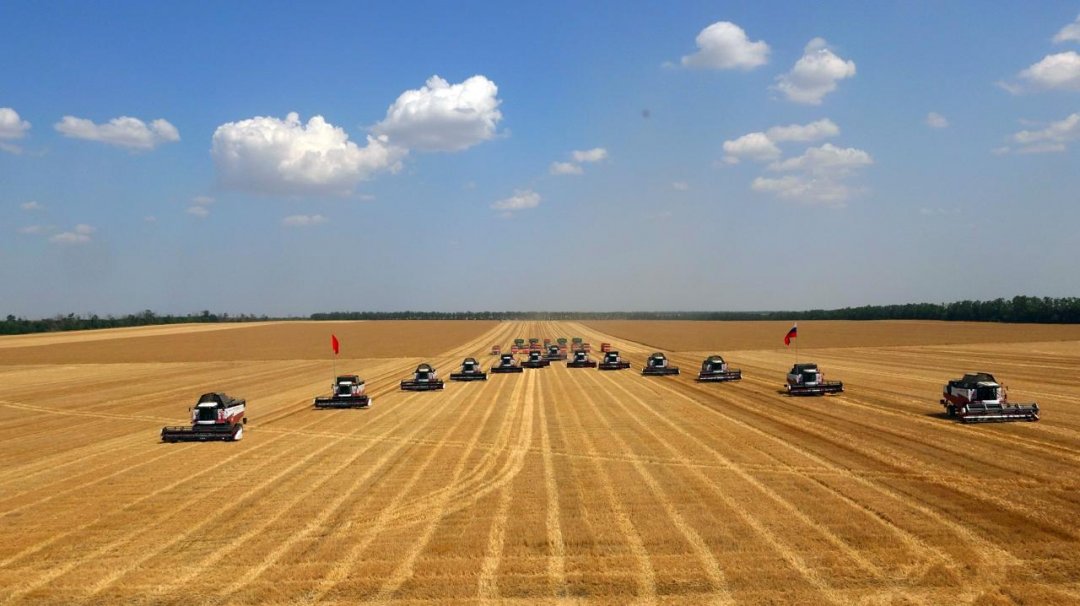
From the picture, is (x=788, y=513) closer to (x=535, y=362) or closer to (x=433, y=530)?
(x=433, y=530)

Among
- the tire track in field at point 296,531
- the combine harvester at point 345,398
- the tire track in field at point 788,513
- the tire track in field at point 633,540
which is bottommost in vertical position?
the tire track in field at point 296,531

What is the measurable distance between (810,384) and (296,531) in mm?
29704

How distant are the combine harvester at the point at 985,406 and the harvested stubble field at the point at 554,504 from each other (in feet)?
3.74

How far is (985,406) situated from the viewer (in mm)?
28109

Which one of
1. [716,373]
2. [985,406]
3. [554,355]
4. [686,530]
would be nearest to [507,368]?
[554,355]

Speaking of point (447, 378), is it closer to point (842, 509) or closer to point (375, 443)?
point (375, 443)

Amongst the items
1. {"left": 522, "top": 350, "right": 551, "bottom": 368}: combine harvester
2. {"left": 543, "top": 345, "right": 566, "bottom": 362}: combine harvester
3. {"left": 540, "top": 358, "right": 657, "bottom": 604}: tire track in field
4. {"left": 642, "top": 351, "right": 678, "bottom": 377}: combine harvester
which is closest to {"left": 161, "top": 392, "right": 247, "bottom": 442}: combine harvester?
{"left": 540, "top": 358, "right": 657, "bottom": 604}: tire track in field

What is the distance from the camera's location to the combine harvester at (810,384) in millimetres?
38500

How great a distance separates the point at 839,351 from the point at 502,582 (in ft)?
240

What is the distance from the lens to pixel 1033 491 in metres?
17.7

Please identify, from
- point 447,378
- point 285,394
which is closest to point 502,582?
point 285,394

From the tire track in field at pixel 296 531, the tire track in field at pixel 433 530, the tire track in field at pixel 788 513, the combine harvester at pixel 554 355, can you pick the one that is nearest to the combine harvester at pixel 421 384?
the tire track in field at pixel 433 530

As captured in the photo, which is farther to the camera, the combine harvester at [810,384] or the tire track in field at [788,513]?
the combine harvester at [810,384]

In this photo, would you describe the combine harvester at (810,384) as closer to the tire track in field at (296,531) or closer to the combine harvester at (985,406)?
the combine harvester at (985,406)
